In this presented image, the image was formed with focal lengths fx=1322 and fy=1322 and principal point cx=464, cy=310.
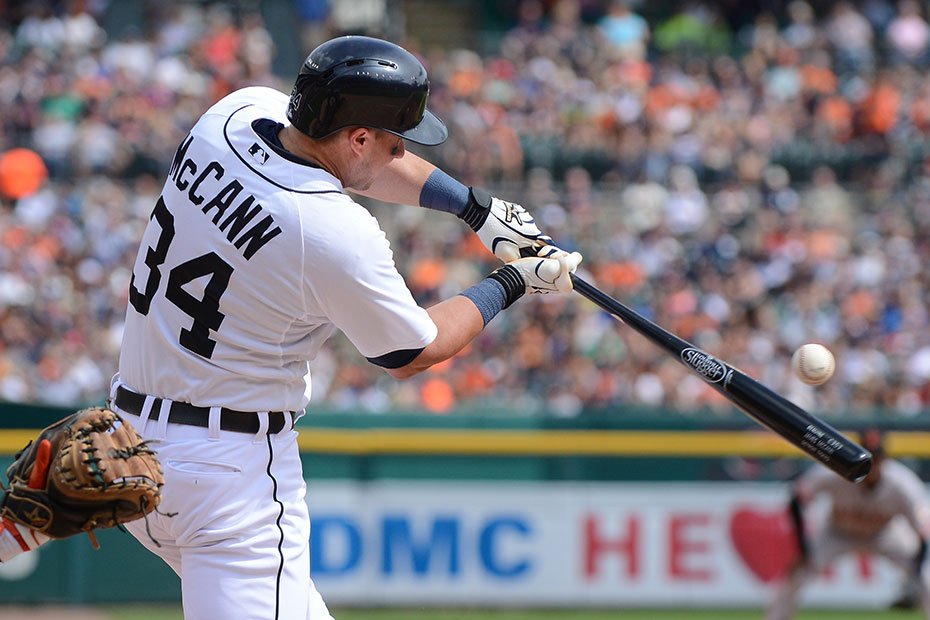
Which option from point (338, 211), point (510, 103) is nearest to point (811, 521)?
point (510, 103)

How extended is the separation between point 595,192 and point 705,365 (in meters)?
9.42

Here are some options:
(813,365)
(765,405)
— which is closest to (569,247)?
(813,365)

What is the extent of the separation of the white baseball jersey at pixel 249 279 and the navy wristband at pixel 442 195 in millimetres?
768

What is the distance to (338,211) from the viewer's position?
322 cm

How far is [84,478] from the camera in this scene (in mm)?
3172

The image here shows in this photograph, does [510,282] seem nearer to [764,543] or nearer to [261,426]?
[261,426]

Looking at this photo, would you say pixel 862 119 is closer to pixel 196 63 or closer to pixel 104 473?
pixel 196 63

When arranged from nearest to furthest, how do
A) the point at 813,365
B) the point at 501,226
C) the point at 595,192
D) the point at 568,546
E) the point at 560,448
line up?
the point at 501,226, the point at 813,365, the point at 568,546, the point at 560,448, the point at 595,192

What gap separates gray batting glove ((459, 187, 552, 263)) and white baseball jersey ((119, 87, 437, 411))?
0.78 metres

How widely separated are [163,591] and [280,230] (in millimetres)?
6449

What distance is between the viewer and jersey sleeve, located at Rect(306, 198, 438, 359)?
320cm

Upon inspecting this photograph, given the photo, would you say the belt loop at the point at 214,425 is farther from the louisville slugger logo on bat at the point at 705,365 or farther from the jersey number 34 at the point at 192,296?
the louisville slugger logo on bat at the point at 705,365

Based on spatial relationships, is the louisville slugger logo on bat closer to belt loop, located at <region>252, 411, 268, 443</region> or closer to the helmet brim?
the helmet brim

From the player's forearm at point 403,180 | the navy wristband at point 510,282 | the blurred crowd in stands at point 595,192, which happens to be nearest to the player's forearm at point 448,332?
the navy wristband at point 510,282
